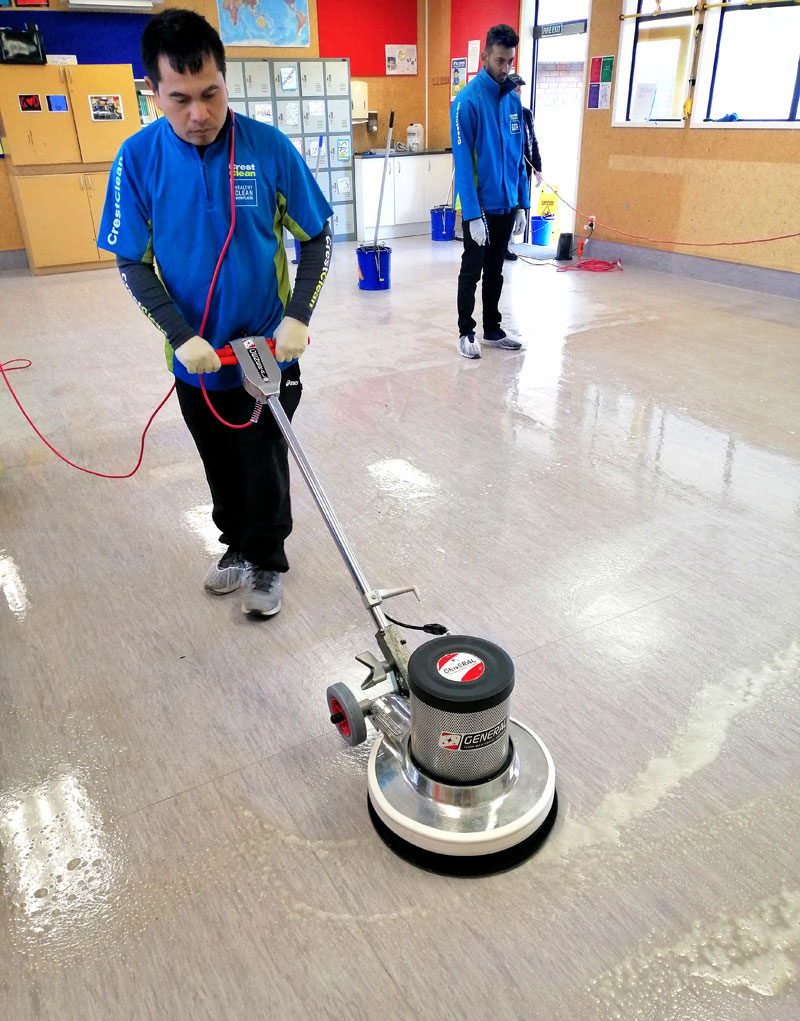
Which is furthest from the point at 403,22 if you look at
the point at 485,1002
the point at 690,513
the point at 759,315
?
the point at 485,1002

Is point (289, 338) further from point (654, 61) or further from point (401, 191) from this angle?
point (401, 191)

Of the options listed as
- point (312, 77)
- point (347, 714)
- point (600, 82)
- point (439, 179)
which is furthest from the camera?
point (439, 179)

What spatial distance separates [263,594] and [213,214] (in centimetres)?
97

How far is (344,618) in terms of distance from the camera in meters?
2.10

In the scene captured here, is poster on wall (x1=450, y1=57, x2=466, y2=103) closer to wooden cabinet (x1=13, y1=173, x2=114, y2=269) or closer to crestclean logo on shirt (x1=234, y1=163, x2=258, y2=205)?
wooden cabinet (x1=13, y1=173, x2=114, y2=269)

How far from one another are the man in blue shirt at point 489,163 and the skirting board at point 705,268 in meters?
2.45

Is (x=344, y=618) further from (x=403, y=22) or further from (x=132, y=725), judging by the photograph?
(x=403, y=22)

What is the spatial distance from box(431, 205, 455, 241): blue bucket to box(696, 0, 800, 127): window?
265cm

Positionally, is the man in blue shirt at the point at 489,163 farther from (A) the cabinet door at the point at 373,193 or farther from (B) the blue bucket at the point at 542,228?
(A) the cabinet door at the point at 373,193

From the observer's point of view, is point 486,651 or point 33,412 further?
point 33,412

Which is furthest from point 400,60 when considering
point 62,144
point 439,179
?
point 62,144

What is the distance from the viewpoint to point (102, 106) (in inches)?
262

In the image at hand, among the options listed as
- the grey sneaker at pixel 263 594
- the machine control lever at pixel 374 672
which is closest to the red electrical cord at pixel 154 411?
the grey sneaker at pixel 263 594

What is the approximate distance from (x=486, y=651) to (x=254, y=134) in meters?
1.21
